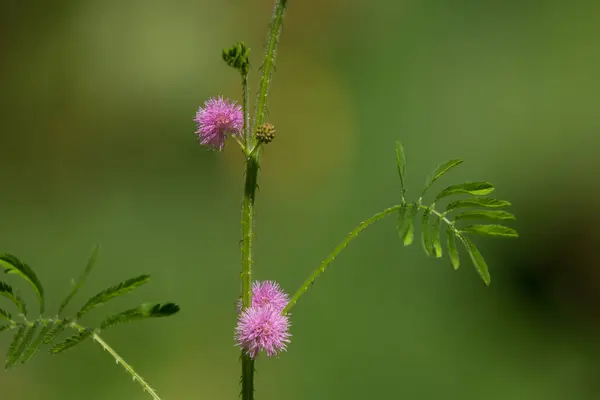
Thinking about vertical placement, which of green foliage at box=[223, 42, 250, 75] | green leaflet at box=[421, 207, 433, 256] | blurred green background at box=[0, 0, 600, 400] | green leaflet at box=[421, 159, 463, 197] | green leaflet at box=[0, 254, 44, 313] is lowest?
green leaflet at box=[0, 254, 44, 313]

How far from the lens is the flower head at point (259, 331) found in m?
0.86

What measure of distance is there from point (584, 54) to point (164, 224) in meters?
1.89

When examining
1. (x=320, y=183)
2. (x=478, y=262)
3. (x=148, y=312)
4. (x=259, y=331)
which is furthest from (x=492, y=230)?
(x=320, y=183)

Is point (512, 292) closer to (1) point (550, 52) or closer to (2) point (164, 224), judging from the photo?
(1) point (550, 52)

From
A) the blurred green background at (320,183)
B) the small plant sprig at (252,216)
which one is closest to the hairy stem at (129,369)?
the small plant sprig at (252,216)

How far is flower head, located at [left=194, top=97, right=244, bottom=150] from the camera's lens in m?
0.94

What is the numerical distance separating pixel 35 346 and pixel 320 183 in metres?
2.30

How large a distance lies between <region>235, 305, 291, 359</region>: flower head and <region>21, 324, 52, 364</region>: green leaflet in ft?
0.80

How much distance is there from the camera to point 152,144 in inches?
127

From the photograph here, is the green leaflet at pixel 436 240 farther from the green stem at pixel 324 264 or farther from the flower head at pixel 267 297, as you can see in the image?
the flower head at pixel 267 297

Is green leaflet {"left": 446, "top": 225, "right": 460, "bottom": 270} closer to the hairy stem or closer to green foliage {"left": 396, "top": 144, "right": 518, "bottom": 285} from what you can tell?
green foliage {"left": 396, "top": 144, "right": 518, "bottom": 285}

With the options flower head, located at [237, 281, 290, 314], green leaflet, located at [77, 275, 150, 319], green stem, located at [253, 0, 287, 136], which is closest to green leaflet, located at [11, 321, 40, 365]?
green leaflet, located at [77, 275, 150, 319]

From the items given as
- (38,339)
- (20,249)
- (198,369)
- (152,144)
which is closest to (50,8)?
(152,144)

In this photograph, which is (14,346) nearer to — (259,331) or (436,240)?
(259,331)
